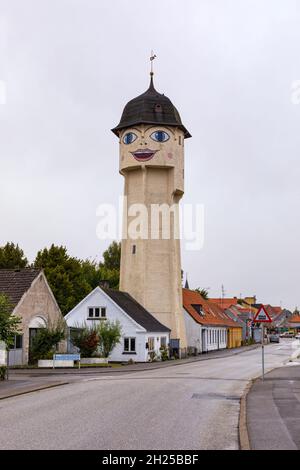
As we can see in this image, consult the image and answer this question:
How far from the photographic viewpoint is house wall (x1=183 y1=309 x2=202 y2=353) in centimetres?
5931

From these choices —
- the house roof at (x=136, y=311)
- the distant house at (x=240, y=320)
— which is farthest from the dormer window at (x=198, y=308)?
the distant house at (x=240, y=320)

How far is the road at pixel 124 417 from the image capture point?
1092 centimetres

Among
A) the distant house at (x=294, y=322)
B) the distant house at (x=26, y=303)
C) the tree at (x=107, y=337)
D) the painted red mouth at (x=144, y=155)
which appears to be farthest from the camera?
the distant house at (x=294, y=322)

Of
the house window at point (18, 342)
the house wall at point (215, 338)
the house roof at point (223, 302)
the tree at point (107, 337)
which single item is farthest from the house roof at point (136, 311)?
the house roof at point (223, 302)

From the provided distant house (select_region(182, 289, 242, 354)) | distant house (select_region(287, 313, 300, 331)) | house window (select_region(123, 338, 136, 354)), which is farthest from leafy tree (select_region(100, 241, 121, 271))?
distant house (select_region(287, 313, 300, 331))

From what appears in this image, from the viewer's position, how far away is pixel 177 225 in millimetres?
52875

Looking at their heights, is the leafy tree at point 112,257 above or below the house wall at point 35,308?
above

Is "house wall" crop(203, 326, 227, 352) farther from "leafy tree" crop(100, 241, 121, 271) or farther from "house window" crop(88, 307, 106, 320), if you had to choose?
"leafy tree" crop(100, 241, 121, 271)

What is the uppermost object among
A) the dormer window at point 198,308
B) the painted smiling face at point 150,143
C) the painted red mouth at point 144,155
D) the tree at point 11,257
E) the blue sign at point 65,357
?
the painted smiling face at point 150,143

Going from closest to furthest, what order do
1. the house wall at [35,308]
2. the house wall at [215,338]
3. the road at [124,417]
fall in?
1. the road at [124,417]
2. the house wall at [35,308]
3. the house wall at [215,338]

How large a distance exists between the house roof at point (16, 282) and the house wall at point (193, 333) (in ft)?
78.8

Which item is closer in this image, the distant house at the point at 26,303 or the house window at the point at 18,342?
the house window at the point at 18,342

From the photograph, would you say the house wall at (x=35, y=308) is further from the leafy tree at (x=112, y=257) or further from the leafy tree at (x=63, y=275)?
the leafy tree at (x=112, y=257)

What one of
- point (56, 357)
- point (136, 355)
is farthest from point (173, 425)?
point (136, 355)
